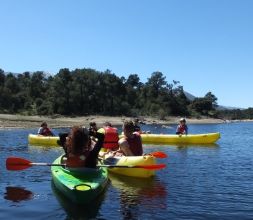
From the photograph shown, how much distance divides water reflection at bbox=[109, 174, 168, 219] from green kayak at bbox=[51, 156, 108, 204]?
2.33ft

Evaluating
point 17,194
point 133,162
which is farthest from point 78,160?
point 133,162

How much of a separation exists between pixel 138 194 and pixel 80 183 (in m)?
2.03

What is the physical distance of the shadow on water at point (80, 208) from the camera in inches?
376

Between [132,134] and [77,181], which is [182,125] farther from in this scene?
[77,181]

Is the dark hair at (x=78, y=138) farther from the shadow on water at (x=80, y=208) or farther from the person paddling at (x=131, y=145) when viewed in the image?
the person paddling at (x=131, y=145)

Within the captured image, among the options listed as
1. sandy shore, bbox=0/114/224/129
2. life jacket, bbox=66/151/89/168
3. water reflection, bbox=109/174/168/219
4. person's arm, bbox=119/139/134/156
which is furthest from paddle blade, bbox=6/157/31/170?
sandy shore, bbox=0/114/224/129

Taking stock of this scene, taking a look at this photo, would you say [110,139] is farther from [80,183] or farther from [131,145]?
[80,183]

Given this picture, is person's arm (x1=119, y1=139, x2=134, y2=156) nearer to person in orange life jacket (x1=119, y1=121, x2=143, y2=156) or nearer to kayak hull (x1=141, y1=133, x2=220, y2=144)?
person in orange life jacket (x1=119, y1=121, x2=143, y2=156)

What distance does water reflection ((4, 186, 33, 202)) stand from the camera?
11.2 m

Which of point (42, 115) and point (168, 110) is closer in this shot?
point (42, 115)

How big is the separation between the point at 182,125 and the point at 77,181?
59.5 feet

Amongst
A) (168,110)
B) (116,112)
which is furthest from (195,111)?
(116,112)

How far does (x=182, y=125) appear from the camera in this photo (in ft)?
92.0

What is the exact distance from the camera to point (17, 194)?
11703mm
